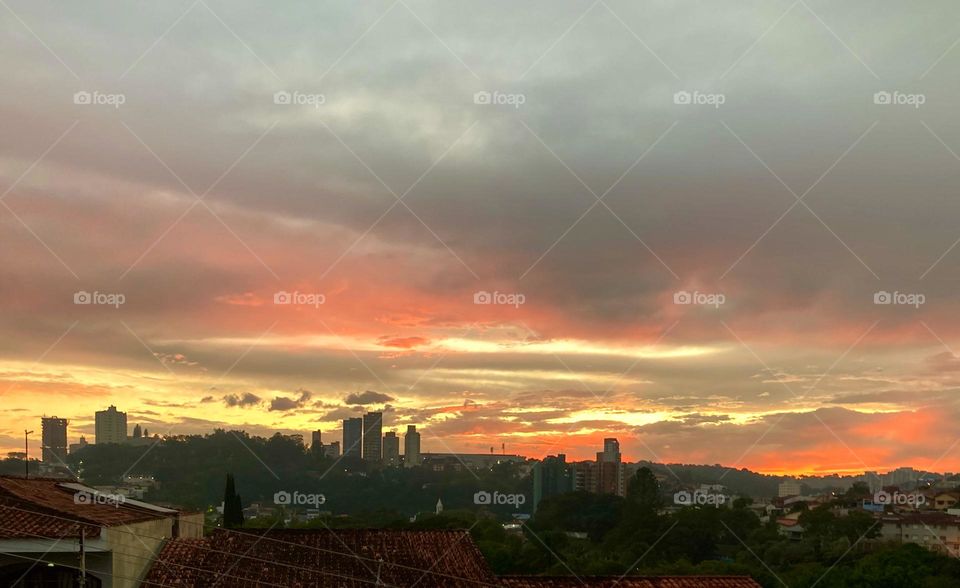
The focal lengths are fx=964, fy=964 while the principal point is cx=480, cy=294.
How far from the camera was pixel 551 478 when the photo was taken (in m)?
88.0

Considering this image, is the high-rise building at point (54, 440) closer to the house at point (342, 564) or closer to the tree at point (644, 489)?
the house at point (342, 564)

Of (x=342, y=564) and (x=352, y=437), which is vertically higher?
(x=352, y=437)

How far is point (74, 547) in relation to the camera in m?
22.7

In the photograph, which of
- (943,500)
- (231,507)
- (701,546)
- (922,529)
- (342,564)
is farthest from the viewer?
(943,500)

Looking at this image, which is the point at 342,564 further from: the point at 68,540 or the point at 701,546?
the point at 701,546

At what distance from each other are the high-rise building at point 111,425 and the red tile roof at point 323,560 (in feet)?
122

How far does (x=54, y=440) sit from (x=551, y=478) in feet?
147

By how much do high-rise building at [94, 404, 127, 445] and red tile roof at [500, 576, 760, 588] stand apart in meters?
44.5

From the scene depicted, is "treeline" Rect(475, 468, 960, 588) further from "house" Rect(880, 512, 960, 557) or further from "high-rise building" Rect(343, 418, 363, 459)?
"high-rise building" Rect(343, 418, 363, 459)

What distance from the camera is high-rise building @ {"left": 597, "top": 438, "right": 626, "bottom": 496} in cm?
8544

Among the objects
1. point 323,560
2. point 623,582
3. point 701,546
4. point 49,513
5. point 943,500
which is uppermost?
point 49,513

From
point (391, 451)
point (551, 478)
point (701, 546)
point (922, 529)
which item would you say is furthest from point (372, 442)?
point (922, 529)

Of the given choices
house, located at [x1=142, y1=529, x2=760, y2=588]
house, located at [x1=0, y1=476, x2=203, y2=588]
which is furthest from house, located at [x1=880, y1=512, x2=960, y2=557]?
house, located at [x1=0, y1=476, x2=203, y2=588]

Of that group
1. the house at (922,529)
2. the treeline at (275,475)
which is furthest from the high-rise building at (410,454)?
the house at (922,529)
